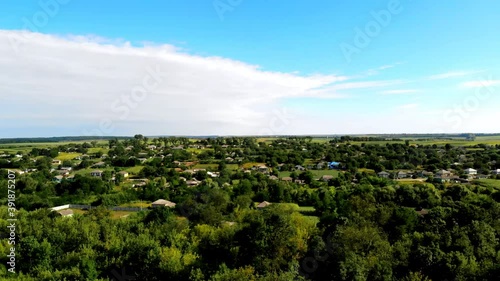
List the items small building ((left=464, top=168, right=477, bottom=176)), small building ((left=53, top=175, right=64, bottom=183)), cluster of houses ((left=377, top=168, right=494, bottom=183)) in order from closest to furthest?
cluster of houses ((left=377, top=168, right=494, bottom=183)) → small building ((left=53, top=175, right=64, bottom=183)) → small building ((left=464, top=168, right=477, bottom=176))

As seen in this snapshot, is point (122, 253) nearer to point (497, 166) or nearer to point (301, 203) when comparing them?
point (301, 203)

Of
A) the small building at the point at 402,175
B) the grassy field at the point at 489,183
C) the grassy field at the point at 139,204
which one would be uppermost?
the grassy field at the point at 489,183

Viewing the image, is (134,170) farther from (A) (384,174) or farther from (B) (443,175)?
(B) (443,175)

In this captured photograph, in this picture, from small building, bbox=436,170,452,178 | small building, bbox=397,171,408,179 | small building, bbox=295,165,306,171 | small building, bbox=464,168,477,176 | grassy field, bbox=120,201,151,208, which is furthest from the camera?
small building, bbox=295,165,306,171

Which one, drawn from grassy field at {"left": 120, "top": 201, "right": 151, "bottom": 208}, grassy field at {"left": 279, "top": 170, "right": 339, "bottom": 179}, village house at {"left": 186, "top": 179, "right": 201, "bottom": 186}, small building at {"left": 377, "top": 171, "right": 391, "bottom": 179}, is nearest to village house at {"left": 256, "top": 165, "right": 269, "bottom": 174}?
grassy field at {"left": 279, "top": 170, "right": 339, "bottom": 179}

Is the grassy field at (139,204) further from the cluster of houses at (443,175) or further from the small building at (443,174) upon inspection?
the small building at (443,174)

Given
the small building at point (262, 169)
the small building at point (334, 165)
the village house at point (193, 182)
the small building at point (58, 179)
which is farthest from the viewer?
the small building at point (334, 165)

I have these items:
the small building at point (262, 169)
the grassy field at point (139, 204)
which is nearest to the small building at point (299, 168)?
the small building at point (262, 169)

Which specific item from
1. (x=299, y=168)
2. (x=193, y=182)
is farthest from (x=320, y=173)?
(x=193, y=182)

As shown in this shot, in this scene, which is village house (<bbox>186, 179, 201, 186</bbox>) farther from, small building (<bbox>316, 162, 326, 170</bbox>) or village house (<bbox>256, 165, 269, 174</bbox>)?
small building (<bbox>316, 162, 326, 170</bbox>)

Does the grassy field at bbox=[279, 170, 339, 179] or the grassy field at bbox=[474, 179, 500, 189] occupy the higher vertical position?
the grassy field at bbox=[474, 179, 500, 189]

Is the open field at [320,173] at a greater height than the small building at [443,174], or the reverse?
the small building at [443,174]
